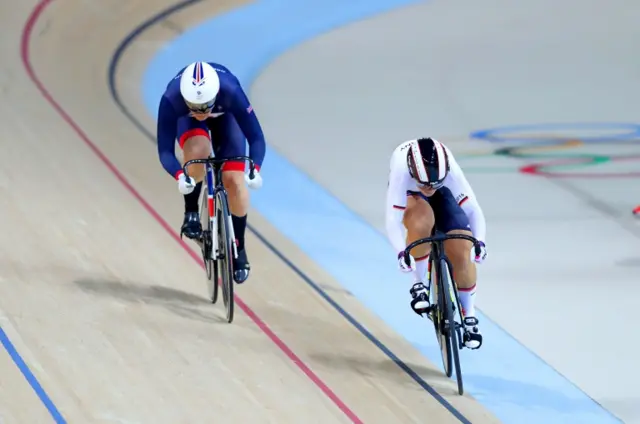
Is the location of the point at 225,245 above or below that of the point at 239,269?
above

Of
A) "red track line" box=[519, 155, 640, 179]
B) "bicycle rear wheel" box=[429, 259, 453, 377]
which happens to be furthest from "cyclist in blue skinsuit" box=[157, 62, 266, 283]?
"red track line" box=[519, 155, 640, 179]

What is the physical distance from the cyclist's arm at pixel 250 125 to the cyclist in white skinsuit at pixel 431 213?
0.61 metres

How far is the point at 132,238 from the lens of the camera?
506 centimetres

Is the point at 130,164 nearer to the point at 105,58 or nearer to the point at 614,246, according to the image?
the point at 105,58

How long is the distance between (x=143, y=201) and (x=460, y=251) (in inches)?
88.3

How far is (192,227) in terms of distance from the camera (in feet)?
14.0

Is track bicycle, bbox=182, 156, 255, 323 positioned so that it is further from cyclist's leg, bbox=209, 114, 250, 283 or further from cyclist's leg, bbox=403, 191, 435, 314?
cyclist's leg, bbox=403, 191, 435, 314

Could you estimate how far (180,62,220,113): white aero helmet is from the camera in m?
3.90

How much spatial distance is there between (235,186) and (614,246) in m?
2.18

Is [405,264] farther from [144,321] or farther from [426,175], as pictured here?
[144,321]

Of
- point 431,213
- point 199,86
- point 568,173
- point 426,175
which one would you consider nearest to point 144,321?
point 199,86

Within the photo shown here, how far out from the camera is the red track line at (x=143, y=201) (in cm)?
394

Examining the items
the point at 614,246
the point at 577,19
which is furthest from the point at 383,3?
the point at 614,246

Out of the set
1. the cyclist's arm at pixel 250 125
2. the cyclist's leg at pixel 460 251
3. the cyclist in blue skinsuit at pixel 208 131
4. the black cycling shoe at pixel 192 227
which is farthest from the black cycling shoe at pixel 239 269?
the cyclist's leg at pixel 460 251
